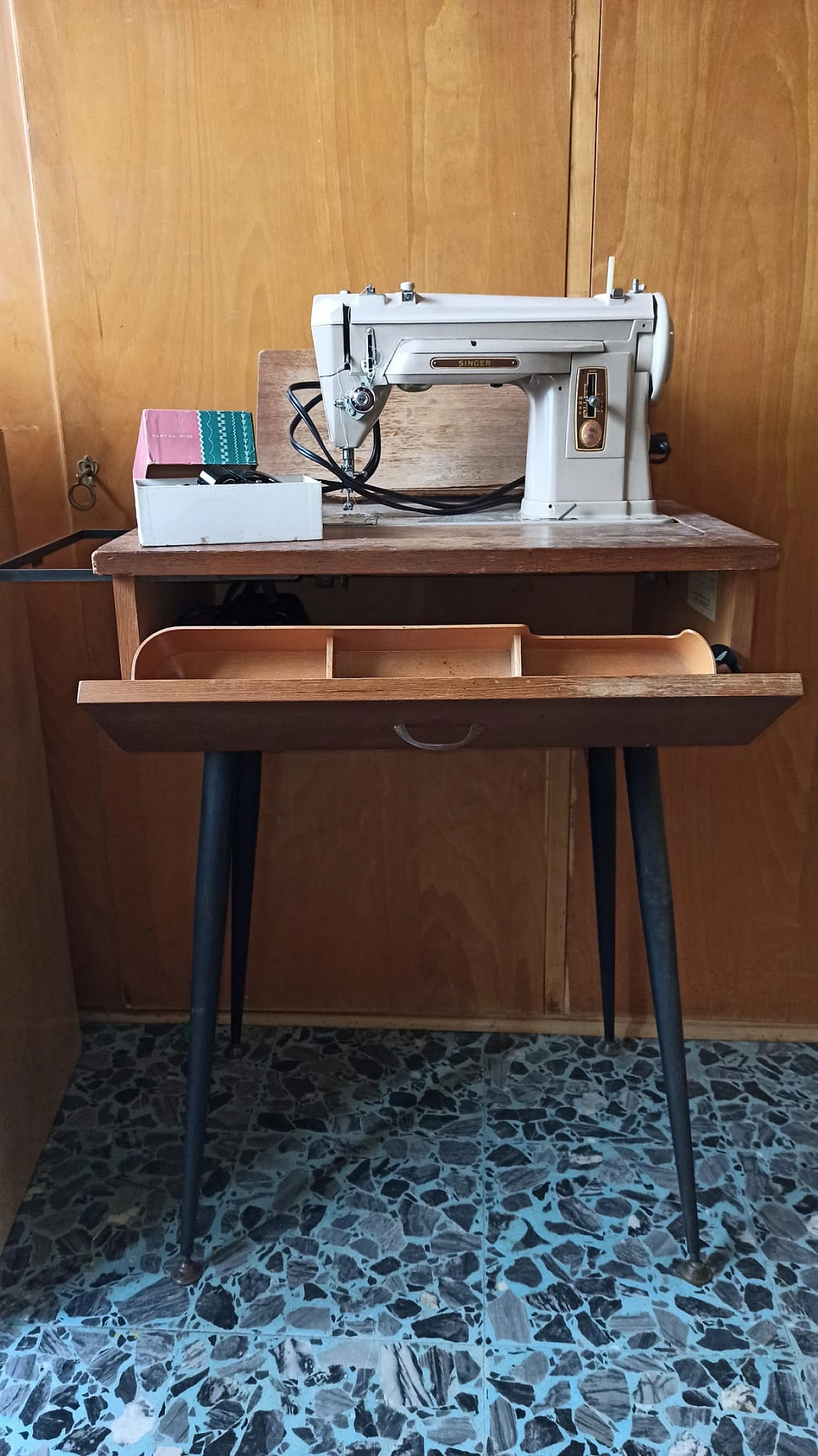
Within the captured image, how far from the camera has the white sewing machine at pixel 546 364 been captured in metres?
1.17

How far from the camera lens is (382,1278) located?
1308 mm

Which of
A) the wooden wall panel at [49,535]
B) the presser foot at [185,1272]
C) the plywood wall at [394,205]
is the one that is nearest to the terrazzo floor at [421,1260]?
the presser foot at [185,1272]

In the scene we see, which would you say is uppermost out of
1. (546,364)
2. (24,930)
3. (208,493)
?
(546,364)

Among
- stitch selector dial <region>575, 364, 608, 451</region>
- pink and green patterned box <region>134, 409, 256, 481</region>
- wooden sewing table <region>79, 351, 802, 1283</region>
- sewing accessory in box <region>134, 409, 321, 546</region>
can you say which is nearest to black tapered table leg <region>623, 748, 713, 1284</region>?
wooden sewing table <region>79, 351, 802, 1283</region>

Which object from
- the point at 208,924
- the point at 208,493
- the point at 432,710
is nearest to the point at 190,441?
the point at 208,493

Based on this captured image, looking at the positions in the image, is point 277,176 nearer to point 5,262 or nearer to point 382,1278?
point 5,262

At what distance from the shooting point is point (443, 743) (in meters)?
1.05

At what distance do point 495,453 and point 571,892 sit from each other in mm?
731

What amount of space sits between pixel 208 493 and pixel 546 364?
42cm

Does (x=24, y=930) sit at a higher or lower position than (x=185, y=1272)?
higher

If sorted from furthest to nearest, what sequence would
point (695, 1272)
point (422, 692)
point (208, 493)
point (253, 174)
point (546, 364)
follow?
point (253, 174)
point (695, 1272)
point (546, 364)
point (208, 493)
point (422, 692)

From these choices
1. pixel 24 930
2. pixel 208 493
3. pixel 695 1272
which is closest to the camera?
pixel 208 493

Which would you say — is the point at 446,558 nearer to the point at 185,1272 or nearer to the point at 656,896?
the point at 656,896

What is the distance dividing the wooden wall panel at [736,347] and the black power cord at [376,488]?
31 cm
